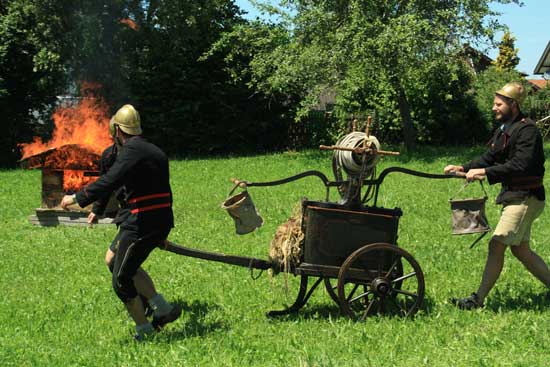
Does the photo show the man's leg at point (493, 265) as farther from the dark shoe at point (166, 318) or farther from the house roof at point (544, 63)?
the house roof at point (544, 63)

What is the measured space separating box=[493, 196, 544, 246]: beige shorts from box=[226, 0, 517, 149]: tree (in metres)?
13.9

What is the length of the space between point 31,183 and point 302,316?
1342 cm

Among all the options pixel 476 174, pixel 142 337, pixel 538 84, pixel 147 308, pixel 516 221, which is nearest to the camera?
pixel 142 337

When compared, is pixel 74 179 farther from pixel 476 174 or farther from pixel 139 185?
pixel 476 174

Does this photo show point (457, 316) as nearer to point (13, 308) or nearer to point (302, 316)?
point (302, 316)

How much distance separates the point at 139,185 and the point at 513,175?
3.12 meters

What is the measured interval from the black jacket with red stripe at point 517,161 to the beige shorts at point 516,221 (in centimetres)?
7

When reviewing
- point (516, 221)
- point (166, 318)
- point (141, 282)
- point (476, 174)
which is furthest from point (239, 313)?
point (516, 221)

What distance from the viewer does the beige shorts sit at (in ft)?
20.8

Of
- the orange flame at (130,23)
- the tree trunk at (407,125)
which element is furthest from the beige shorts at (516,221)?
the orange flame at (130,23)

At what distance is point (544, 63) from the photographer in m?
44.7

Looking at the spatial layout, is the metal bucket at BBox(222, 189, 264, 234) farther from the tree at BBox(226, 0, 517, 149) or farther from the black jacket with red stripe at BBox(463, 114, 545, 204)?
the tree at BBox(226, 0, 517, 149)

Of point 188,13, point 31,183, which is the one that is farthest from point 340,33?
point 31,183

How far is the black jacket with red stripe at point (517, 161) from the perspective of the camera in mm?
6148
